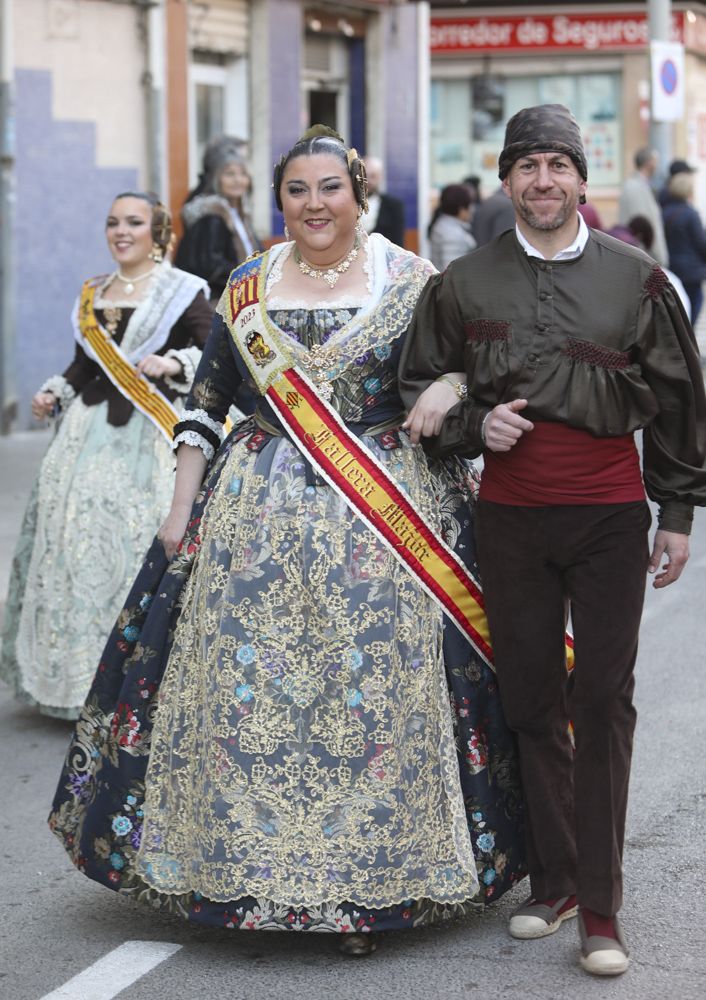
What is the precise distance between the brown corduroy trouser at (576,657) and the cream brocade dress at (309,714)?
0.39 ft

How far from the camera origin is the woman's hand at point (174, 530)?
4645mm

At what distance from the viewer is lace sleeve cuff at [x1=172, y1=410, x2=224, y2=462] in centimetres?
479

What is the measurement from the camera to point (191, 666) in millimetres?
4523

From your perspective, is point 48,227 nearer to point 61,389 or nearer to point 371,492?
point 61,389

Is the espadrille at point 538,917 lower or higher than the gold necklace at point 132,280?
lower

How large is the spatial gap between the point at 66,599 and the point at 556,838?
2.91 metres

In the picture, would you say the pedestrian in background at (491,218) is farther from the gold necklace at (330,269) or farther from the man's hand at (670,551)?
the man's hand at (670,551)

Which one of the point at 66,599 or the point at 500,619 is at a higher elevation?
the point at 500,619

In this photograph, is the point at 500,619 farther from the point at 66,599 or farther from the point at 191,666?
the point at 66,599

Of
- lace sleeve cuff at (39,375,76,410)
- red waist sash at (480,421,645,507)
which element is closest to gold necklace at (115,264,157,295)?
lace sleeve cuff at (39,375,76,410)

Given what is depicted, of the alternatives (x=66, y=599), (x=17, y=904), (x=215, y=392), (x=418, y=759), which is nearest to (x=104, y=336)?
(x=66, y=599)

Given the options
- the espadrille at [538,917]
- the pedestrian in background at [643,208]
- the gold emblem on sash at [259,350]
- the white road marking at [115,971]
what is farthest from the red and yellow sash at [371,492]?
the pedestrian in background at [643,208]

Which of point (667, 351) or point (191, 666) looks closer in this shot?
point (667, 351)

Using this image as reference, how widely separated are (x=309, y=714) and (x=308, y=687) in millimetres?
61
